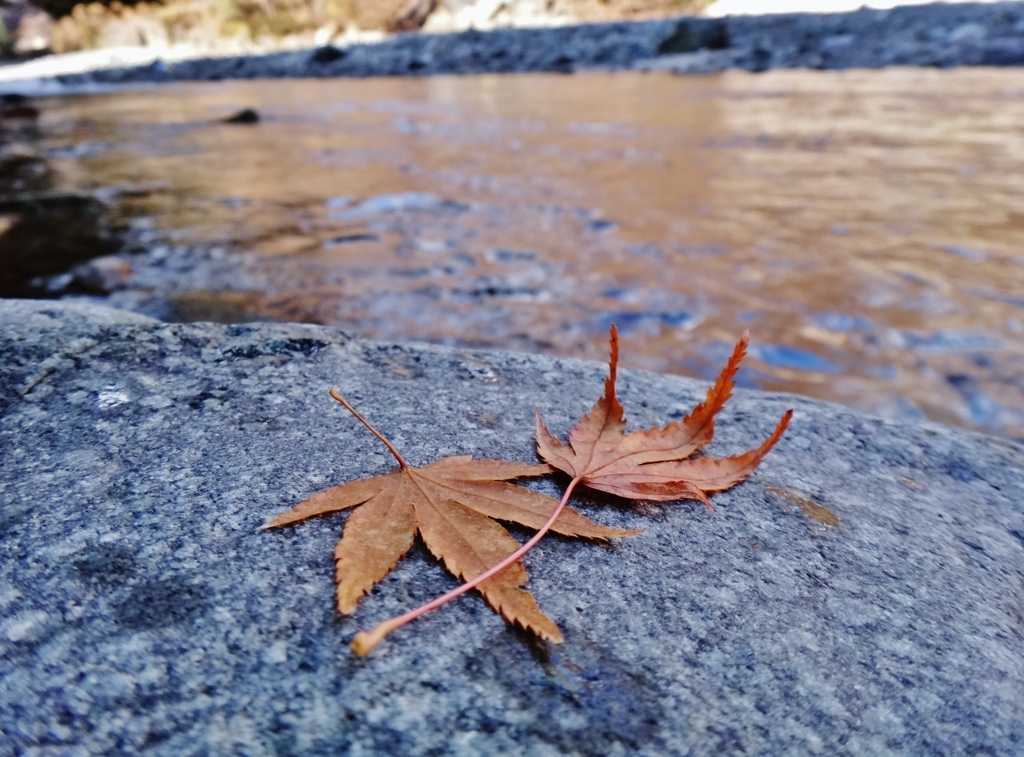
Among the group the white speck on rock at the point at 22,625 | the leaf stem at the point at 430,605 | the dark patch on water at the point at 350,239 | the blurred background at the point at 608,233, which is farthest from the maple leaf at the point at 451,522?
the dark patch on water at the point at 350,239

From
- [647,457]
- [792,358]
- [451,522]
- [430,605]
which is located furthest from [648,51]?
[430,605]

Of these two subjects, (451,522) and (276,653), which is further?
(451,522)

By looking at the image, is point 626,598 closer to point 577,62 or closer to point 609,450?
point 609,450

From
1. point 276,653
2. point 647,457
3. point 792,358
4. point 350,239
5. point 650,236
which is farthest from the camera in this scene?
point 350,239

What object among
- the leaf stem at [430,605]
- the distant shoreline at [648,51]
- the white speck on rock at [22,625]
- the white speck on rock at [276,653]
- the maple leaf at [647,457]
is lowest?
the distant shoreline at [648,51]

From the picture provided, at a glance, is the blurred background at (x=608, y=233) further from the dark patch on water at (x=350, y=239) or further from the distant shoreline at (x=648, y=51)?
the distant shoreline at (x=648, y=51)

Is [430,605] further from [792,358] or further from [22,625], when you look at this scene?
[792,358]
